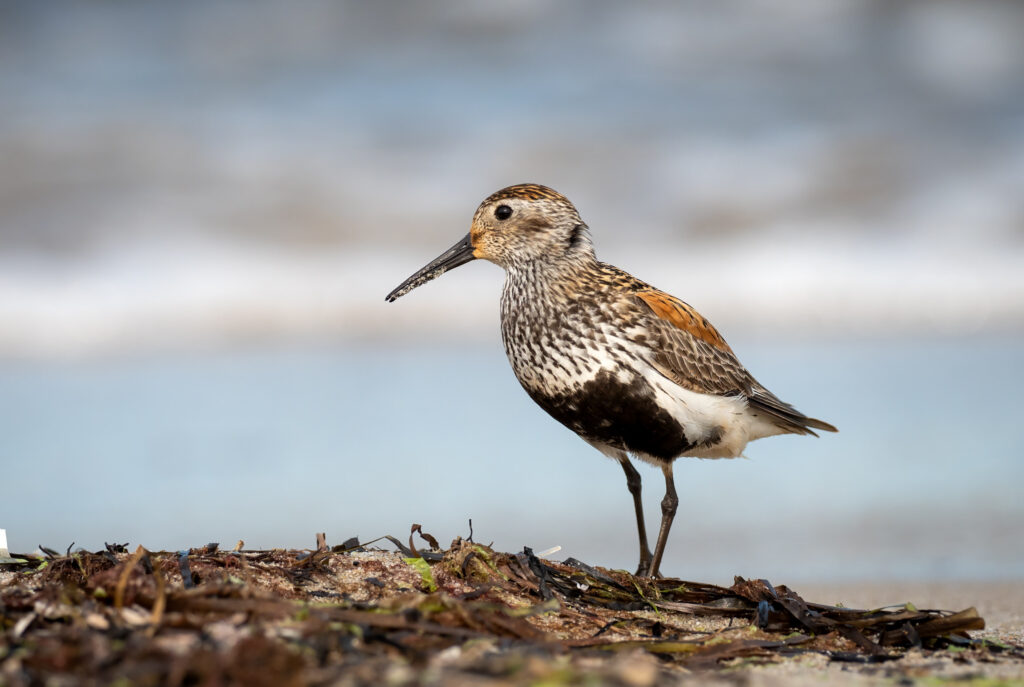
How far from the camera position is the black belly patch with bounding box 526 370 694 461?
5.45 metres

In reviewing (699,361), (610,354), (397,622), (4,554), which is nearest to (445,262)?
(610,354)

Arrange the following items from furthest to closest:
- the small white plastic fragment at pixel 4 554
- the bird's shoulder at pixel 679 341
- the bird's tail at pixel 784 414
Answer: the bird's tail at pixel 784 414 < the bird's shoulder at pixel 679 341 < the small white plastic fragment at pixel 4 554

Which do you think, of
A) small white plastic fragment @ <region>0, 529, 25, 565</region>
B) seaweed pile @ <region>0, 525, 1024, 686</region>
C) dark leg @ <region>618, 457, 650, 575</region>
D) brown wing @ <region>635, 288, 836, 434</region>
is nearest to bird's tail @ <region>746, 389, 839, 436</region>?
brown wing @ <region>635, 288, 836, 434</region>

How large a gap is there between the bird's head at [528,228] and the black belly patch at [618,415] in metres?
1.00

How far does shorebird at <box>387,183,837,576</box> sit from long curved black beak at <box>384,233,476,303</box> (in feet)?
0.03

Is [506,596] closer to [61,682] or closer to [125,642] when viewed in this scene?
[125,642]

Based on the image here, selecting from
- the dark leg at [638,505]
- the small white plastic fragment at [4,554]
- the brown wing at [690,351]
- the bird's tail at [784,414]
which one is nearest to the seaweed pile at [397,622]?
the small white plastic fragment at [4,554]

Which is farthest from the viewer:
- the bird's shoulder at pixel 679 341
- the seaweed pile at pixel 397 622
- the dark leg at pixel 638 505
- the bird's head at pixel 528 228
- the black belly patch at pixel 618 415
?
the bird's head at pixel 528 228

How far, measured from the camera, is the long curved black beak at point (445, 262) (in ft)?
21.5

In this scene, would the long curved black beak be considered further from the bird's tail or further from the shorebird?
the bird's tail

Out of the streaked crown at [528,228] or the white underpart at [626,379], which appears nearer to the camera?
the white underpart at [626,379]

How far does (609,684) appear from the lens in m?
2.39

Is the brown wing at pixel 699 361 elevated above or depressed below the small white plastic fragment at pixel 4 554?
above

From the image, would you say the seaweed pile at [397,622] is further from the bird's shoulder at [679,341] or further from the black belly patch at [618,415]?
the bird's shoulder at [679,341]
